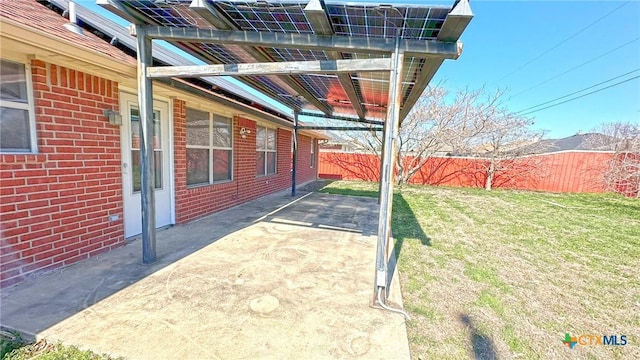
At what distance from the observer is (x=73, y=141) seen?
3.08 m

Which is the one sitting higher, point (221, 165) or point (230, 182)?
point (221, 165)

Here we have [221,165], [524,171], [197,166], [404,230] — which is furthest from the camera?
[524,171]

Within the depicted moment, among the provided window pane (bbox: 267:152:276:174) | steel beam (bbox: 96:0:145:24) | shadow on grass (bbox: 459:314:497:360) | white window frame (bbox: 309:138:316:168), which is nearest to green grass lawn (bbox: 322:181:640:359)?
shadow on grass (bbox: 459:314:497:360)

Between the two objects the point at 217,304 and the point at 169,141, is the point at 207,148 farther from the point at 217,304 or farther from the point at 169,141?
the point at 217,304

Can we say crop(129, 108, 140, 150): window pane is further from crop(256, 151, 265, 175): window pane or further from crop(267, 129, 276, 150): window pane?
crop(267, 129, 276, 150): window pane

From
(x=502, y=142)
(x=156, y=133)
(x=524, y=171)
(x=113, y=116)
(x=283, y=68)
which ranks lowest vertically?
(x=524, y=171)

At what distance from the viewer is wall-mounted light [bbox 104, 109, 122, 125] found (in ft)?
11.3

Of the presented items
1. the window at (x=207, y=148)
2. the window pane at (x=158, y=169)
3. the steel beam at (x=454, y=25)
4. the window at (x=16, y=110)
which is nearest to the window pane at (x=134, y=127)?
the window pane at (x=158, y=169)

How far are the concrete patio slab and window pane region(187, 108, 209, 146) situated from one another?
1999 millimetres

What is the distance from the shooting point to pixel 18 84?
8.59ft

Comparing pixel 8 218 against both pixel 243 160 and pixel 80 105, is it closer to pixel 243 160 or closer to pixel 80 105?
pixel 80 105

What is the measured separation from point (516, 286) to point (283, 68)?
A: 146 inches

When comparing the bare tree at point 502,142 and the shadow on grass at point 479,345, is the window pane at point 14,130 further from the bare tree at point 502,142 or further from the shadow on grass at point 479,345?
the bare tree at point 502,142

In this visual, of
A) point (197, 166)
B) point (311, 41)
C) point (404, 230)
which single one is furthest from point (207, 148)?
point (404, 230)
